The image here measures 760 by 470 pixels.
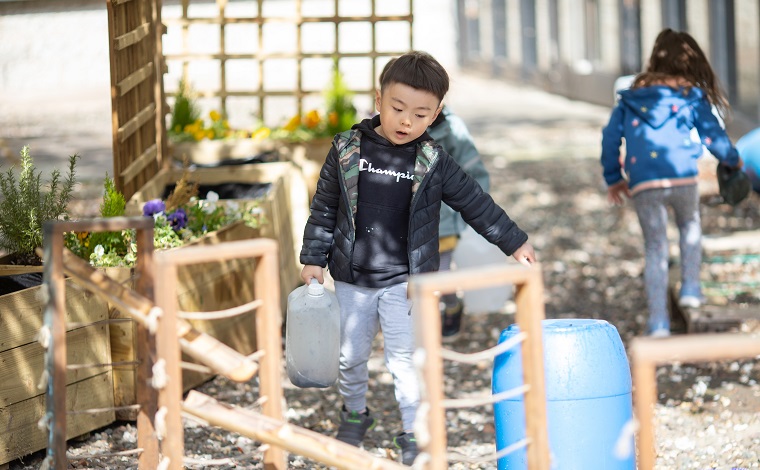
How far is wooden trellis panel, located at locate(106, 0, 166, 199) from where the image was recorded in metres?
5.49

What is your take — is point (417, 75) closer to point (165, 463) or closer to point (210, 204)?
point (165, 463)

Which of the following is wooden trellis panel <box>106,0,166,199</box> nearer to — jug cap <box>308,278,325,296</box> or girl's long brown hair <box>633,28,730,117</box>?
jug cap <box>308,278,325,296</box>

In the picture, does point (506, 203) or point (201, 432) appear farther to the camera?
point (506, 203)

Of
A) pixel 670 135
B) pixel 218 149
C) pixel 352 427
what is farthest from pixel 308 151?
pixel 352 427

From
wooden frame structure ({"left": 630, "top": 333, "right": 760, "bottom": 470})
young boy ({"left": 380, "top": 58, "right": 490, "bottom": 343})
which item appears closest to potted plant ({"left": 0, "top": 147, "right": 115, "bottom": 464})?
young boy ({"left": 380, "top": 58, "right": 490, "bottom": 343})

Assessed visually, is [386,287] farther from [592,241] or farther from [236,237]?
[592,241]

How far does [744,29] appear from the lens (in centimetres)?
1366

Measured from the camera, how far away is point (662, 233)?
5906 millimetres

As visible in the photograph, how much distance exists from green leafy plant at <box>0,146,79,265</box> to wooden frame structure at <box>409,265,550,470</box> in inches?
96.9

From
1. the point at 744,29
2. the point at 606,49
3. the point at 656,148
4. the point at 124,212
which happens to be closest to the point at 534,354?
the point at 124,212

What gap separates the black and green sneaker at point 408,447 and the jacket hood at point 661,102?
95.2 inches

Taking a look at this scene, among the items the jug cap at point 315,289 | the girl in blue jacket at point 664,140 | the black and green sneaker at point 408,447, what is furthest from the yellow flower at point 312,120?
the jug cap at point 315,289

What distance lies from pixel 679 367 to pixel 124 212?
2814mm

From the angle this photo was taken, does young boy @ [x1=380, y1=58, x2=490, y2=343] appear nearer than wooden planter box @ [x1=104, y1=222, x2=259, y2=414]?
No
